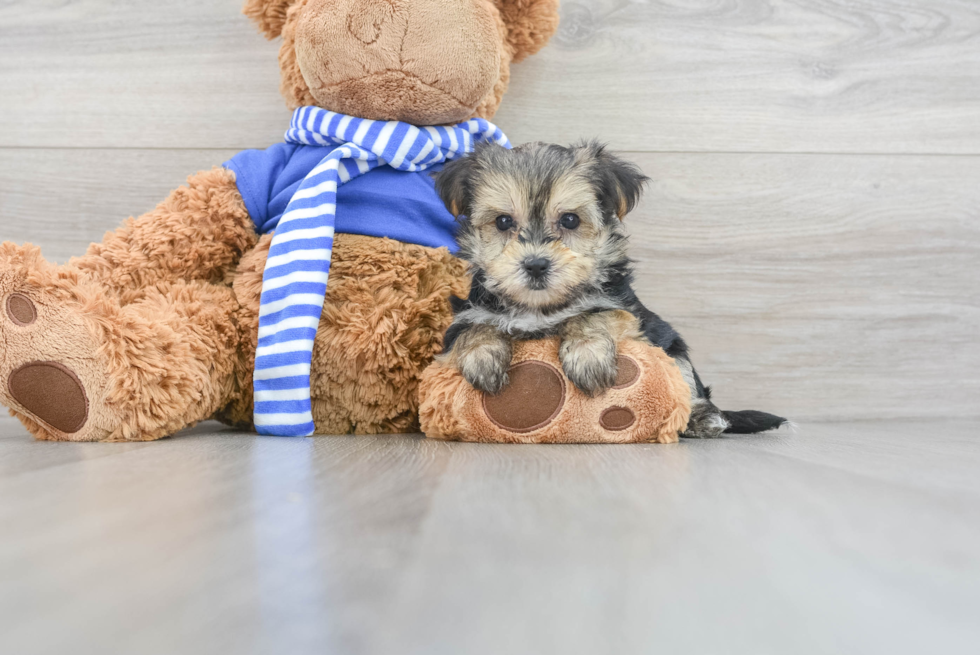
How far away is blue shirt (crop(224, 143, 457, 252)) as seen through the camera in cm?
163

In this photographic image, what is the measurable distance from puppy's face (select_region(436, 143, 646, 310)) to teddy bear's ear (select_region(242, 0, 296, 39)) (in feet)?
2.07

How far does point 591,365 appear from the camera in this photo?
133 centimetres

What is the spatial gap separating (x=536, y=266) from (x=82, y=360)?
34.1 inches

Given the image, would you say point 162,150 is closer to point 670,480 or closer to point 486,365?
point 486,365

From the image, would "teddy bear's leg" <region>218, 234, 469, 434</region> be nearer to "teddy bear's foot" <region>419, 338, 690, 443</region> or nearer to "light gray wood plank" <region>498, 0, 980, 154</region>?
"teddy bear's foot" <region>419, 338, 690, 443</region>

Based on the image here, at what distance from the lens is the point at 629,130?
206cm

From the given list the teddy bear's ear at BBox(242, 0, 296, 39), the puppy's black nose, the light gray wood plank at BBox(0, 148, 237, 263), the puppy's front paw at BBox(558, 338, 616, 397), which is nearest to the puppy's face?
the puppy's black nose

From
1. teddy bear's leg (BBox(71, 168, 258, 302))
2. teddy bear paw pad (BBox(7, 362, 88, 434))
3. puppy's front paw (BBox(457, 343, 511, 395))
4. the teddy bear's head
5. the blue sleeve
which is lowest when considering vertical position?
teddy bear paw pad (BBox(7, 362, 88, 434))

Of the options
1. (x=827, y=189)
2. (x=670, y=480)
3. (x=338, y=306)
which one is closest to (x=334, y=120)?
(x=338, y=306)

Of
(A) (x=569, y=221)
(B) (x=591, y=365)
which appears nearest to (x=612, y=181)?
(A) (x=569, y=221)

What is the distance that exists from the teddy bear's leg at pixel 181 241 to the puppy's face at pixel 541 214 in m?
0.53

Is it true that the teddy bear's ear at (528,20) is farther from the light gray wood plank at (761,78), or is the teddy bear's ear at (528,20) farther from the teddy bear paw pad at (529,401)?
the teddy bear paw pad at (529,401)

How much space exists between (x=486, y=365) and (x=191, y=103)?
1312mm

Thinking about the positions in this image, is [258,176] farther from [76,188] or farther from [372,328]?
[76,188]
